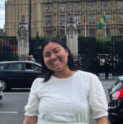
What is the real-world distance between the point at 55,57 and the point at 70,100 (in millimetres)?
358

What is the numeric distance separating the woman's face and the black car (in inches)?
410

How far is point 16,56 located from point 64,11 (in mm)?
51081

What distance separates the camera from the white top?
2062mm

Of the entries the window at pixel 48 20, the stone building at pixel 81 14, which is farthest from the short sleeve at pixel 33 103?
the window at pixel 48 20

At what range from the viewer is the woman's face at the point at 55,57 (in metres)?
2.15

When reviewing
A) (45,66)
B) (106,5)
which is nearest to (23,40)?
(45,66)

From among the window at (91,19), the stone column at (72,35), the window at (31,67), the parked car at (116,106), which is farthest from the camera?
the window at (91,19)

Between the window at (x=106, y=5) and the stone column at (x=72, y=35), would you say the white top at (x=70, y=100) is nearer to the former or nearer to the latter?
the stone column at (x=72, y=35)

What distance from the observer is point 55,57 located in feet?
7.02

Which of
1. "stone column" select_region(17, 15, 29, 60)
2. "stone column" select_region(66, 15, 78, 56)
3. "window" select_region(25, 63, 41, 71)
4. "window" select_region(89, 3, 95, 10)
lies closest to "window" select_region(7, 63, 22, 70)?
"window" select_region(25, 63, 41, 71)

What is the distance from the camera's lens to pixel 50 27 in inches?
2817

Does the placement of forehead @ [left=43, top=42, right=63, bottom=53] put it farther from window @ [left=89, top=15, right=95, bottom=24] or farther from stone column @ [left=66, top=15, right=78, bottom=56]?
window @ [left=89, top=15, right=95, bottom=24]

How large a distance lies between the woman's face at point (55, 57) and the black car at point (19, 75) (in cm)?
1041

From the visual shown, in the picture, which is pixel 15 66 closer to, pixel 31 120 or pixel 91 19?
pixel 31 120
